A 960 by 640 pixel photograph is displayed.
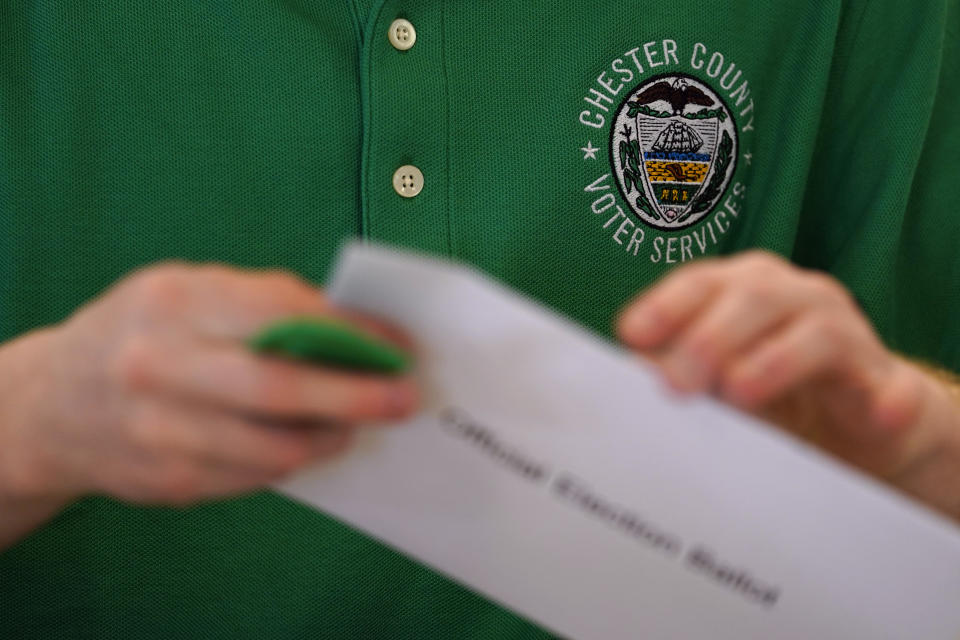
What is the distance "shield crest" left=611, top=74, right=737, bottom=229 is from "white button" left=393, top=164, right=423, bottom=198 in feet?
0.60

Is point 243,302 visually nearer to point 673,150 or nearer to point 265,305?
point 265,305

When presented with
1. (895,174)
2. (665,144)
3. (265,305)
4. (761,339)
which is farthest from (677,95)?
(265,305)

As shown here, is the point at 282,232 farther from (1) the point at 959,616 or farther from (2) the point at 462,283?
(1) the point at 959,616

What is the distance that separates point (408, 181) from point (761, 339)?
366mm

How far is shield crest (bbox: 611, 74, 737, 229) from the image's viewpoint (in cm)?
74

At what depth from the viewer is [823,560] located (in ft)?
1.29

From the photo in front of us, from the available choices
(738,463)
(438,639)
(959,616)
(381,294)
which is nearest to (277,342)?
(381,294)

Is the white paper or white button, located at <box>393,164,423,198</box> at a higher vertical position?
white button, located at <box>393,164,423,198</box>

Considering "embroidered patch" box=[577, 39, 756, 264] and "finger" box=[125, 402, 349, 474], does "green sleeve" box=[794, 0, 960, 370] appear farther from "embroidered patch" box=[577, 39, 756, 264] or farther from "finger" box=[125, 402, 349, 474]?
"finger" box=[125, 402, 349, 474]

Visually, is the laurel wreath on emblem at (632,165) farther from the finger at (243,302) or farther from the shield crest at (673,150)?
the finger at (243,302)

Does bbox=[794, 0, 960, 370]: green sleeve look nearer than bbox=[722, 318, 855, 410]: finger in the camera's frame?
No

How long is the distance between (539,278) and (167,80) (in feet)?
1.12

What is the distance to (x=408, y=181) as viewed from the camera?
26.4 inches

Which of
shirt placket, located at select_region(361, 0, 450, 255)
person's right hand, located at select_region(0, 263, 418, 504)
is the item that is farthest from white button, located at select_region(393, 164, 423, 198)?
person's right hand, located at select_region(0, 263, 418, 504)
